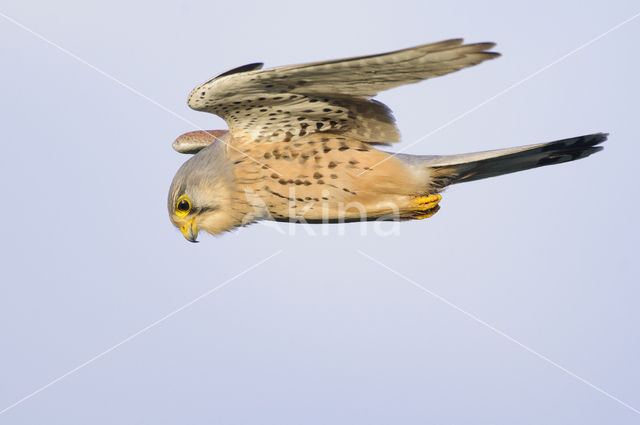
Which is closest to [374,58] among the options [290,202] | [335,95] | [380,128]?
[335,95]

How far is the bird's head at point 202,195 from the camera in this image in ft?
16.3

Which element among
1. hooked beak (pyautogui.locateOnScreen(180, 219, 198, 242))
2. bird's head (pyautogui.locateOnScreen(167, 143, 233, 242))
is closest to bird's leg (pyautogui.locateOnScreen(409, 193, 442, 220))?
bird's head (pyautogui.locateOnScreen(167, 143, 233, 242))

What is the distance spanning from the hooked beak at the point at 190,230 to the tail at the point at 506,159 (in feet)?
5.34

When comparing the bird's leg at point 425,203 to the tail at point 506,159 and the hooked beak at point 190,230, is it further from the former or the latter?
the hooked beak at point 190,230

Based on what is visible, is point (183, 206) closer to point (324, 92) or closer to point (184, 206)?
point (184, 206)

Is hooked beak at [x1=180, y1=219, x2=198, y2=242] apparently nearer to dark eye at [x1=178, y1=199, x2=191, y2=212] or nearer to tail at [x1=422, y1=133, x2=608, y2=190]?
dark eye at [x1=178, y1=199, x2=191, y2=212]

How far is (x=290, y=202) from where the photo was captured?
4824 mm

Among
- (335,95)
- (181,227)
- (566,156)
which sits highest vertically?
(335,95)

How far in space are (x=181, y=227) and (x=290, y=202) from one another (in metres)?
0.91

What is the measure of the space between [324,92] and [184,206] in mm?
1387

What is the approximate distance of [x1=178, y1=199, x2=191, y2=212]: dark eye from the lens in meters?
5.17

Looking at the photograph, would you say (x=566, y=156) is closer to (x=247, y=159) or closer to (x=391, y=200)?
(x=391, y=200)

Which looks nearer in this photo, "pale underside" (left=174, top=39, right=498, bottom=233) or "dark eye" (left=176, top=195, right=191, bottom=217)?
"pale underside" (left=174, top=39, right=498, bottom=233)

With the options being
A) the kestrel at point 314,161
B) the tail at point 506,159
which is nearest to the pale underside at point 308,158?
the kestrel at point 314,161
